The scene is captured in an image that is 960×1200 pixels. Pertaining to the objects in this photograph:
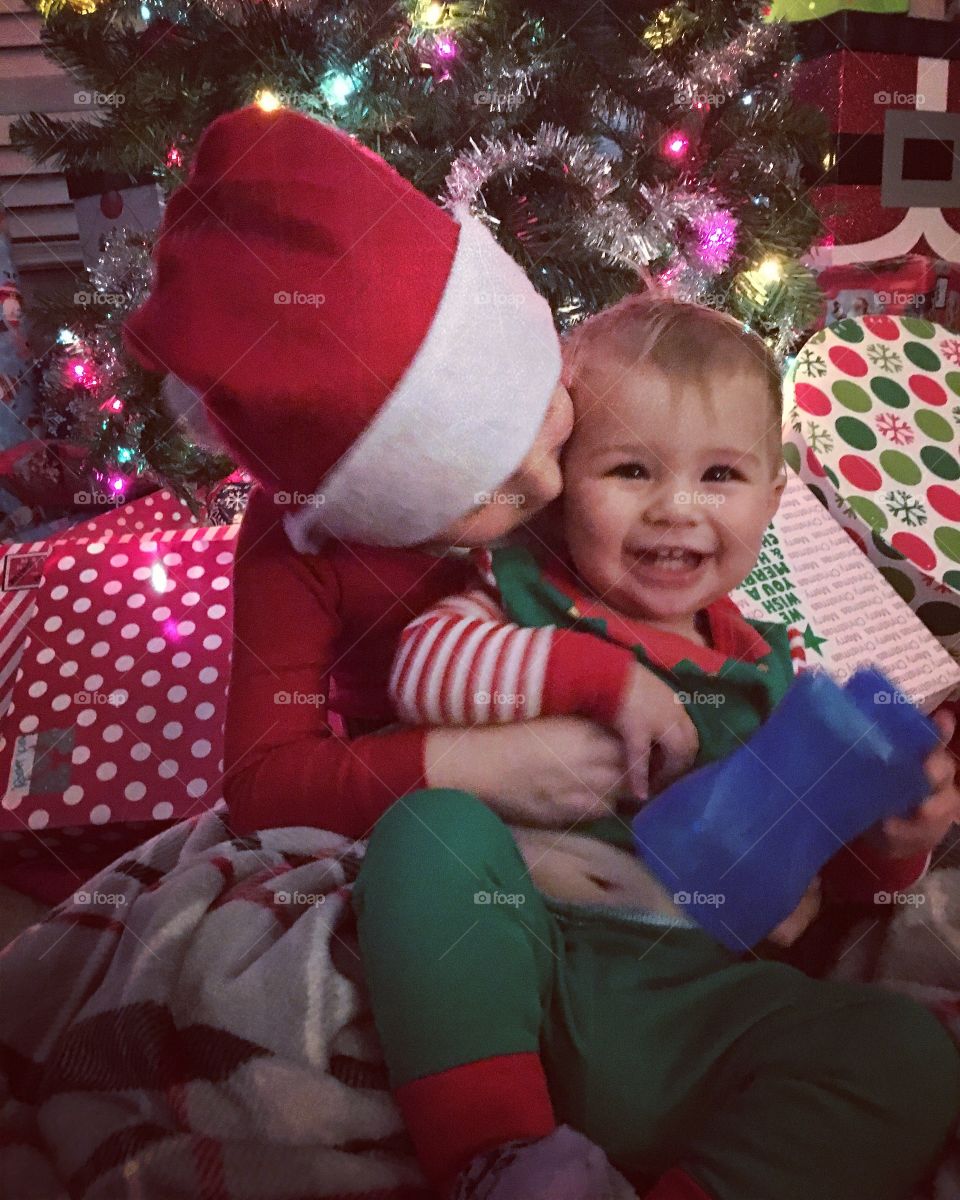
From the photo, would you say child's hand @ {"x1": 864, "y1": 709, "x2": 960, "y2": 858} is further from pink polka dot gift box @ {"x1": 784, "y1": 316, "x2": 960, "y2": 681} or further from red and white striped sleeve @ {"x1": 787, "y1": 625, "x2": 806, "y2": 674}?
pink polka dot gift box @ {"x1": 784, "y1": 316, "x2": 960, "y2": 681}

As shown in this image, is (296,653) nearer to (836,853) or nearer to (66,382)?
(836,853)

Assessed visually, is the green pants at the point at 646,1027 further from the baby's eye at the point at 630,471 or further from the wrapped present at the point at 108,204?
the wrapped present at the point at 108,204

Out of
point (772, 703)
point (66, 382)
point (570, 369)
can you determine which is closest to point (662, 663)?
point (772, 703)

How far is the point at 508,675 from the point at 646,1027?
6.8 inches

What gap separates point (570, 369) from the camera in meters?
0.49

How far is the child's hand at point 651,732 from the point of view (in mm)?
447

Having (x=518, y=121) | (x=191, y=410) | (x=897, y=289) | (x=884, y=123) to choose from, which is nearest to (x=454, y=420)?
(x=191, y=410)

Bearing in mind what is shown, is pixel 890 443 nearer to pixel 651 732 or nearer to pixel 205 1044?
pixel 651 732

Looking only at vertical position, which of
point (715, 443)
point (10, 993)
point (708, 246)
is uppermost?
point (708, 246)

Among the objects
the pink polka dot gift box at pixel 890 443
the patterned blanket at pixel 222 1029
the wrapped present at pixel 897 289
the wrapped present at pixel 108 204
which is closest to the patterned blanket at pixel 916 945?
the patterned blanket at pixel 222 1029

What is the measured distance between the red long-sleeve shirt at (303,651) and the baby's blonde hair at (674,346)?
14cm

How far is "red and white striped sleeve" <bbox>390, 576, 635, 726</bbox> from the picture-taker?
44 cm

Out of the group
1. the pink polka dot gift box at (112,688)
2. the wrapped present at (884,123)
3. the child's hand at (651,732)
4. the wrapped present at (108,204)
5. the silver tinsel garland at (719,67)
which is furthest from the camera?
the wrapped present at (884,123)

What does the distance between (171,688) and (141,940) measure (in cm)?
38
